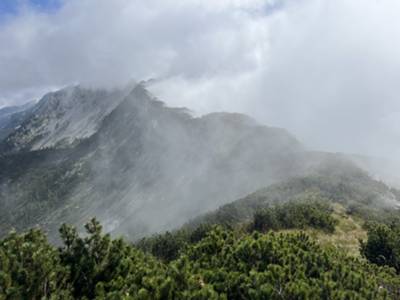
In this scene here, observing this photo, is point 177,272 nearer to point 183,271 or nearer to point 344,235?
point 183,271

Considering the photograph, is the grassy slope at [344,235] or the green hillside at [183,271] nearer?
the green hillside at [183,271]

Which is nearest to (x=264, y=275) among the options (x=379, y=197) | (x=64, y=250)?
(x=64, y=250)

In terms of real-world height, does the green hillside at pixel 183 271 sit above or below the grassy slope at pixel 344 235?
above

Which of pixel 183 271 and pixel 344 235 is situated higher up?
pixel 183 271

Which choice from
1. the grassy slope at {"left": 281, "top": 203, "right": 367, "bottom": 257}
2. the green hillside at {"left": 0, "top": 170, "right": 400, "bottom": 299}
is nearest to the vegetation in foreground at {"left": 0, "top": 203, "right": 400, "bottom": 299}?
the green hillside at {"left": 0, "top": 170, "right": 400, "bottom": 299}

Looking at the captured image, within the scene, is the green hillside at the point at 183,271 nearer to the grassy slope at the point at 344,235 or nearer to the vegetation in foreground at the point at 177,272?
the vegetation in foreground at the point at 177,272

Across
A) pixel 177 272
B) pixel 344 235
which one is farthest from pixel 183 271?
pixel 344 235

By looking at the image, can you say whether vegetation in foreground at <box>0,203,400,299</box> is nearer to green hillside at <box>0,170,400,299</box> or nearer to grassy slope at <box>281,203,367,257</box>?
green hillside at <box>0,170,400,299</box>

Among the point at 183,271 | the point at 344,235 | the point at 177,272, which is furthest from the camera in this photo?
the point at 344,235

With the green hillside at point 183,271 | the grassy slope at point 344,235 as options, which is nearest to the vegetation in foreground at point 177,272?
the green hillside at point 183,271

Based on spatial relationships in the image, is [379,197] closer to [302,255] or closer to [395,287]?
[395,287]

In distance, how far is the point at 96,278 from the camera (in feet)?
68.0

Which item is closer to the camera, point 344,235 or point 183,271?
point 183,271

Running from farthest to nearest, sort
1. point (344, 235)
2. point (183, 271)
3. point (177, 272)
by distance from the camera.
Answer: point (344, 235) → point (183, 271) → point (177, 272)
